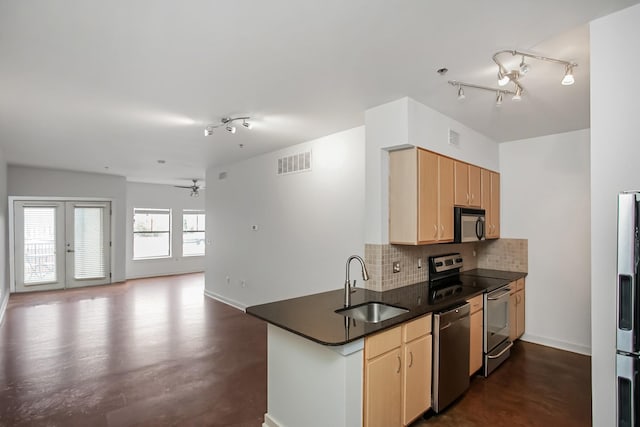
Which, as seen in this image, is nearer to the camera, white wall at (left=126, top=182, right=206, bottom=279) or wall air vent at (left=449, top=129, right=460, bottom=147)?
wall air vent at (left=449, top=129, right=460, bottom=147)

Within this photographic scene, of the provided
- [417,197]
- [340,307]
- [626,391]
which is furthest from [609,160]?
[340,307]

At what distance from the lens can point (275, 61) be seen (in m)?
2.33

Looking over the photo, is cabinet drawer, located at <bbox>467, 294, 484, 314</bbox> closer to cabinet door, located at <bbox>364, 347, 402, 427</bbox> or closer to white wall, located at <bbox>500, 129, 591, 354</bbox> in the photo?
cabinet door, located at <bbox>364, 347, 402, 427</bbox>

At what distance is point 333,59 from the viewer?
2.29 m

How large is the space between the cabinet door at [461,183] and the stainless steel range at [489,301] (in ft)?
2.26

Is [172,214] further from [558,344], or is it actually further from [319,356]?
[558,344]

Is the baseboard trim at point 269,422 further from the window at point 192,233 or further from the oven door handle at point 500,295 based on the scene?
the window at point 192,233

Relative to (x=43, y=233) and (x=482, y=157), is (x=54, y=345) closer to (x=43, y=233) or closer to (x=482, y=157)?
(x=43, y=233)

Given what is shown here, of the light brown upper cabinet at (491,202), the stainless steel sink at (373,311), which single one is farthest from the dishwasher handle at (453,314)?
the light brown upper cabinet at (491,202)

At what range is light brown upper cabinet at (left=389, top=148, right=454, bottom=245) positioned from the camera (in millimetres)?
2934

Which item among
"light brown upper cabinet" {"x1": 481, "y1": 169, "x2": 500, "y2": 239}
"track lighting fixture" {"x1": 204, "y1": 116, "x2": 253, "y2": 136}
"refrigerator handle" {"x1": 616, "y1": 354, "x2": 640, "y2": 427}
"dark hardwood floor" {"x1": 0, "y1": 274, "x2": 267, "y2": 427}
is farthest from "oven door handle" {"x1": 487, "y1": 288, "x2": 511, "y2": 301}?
"track lighting fixture" {"x1": 204, "y1": 116, "x2": 253, "y2": 136}

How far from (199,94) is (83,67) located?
2.80 ft

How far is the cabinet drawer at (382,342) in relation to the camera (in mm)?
2055

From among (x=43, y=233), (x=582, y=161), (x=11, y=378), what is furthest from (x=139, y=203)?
(x=582, y=161)
